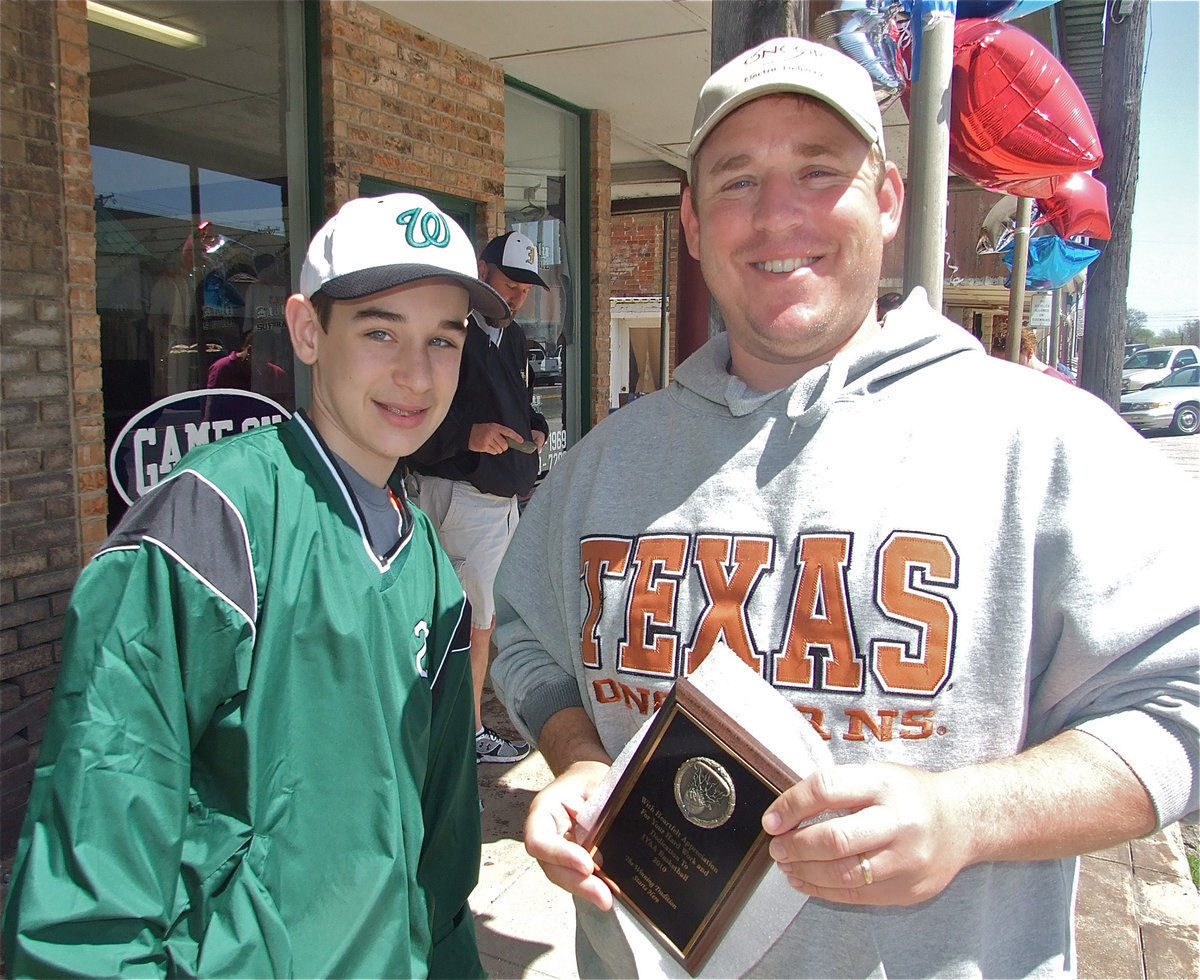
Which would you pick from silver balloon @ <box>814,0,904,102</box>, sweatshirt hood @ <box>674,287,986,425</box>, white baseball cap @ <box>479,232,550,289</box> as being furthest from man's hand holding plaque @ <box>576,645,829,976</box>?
white baseball cap @ <box>479,232,550,289</box>

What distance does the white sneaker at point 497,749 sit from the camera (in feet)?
13.9

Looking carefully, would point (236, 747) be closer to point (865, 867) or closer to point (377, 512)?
point (377, 512)

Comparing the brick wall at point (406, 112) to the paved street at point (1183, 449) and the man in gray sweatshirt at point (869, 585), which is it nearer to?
the man in gray sweatshirt at point (869, 585)

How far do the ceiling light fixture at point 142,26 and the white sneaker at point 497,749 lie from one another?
3.62 metres

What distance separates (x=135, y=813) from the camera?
124cm

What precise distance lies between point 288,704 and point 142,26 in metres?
4.05

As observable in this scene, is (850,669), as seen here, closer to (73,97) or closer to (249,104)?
(73,97)

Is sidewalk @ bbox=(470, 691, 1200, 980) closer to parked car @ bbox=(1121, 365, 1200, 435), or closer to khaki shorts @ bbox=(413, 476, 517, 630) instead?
khaki shorts @ bbox=(413, 476, 517, 630)

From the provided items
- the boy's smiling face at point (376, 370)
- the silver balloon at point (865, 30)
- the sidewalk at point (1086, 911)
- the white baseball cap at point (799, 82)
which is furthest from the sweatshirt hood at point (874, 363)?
the sidewalk at point (1086, 911)

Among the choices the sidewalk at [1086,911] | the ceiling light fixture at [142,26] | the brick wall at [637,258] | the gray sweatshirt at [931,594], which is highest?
the brick wall at [637,258]

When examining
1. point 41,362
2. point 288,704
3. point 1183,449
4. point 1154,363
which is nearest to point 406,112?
point 41,362

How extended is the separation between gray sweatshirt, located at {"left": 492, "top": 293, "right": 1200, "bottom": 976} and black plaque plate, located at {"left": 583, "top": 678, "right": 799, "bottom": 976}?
0.12m

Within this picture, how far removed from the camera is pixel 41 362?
3430 mm

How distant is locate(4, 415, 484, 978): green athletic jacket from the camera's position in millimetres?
1222
